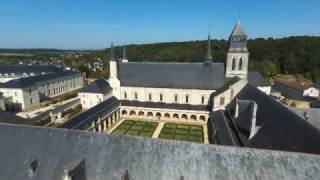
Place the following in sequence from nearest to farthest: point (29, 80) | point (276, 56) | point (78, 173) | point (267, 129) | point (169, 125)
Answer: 1. point (78, 173)
2. point (267, 129)
3. point (169, 125)
4. point (29, 80)
5. point (276, 56)

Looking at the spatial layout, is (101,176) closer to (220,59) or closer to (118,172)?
(118,172)

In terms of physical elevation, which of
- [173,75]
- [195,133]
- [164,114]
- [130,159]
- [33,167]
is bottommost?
[195,133]

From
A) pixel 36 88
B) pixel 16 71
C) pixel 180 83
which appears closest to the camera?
pixel 180 83

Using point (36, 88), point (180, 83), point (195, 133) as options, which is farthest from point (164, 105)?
point (36, 88)

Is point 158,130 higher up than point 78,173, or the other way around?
point 78,173

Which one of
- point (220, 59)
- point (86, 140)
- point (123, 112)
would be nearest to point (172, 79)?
point (123, 112)

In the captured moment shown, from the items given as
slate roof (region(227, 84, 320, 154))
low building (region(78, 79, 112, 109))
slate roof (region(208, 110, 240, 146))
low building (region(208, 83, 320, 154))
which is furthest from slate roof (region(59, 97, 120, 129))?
slate roof (region(227, 84, 320, 154))

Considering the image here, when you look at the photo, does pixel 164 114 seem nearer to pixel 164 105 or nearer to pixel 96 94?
pixel 164 105

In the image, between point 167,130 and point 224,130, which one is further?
point 167,130
